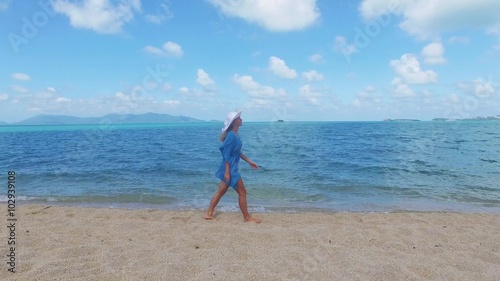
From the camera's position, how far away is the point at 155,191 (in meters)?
11.2

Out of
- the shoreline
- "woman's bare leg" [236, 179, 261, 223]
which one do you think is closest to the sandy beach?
"woman's bare leg" [236, 179, 261, 223]

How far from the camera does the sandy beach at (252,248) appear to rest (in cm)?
421

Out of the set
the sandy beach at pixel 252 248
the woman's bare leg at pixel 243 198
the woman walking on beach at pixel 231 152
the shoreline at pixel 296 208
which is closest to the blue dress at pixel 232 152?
the woman walking on beach at pixel 231 152

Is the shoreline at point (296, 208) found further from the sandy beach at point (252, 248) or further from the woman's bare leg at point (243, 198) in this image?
the woman's bare leg at point (243, 198)

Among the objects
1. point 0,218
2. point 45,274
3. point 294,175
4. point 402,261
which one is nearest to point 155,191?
point 0,218

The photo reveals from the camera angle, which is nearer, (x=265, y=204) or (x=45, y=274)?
(x=45, y=274)

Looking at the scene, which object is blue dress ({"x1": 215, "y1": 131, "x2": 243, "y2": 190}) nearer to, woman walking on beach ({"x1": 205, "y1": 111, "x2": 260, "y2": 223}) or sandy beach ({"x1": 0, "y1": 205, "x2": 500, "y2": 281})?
woman walking on beach ({"x1": 205, "y1": 111, "x2": 260, "y2": 223})

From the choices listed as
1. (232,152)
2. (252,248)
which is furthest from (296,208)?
(252,248)

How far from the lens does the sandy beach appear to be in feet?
13.8

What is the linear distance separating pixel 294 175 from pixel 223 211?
21.7 feet

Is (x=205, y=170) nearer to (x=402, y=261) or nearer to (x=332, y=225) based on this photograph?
(x=332, y=225)

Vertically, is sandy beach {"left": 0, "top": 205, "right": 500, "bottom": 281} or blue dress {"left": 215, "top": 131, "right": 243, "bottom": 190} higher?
blue dress {"left": 215, "top": 131, "right": 243, "bottom": 190}

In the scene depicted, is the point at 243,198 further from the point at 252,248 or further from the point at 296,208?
the point at 296,208

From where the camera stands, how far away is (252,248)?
5.11m
